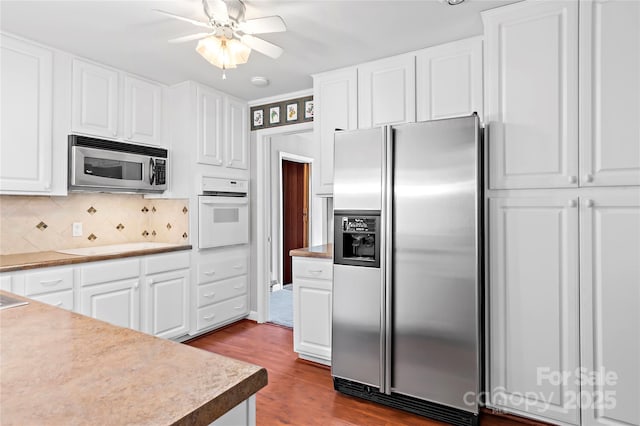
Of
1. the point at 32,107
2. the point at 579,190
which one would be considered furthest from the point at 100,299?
the point at 579,190

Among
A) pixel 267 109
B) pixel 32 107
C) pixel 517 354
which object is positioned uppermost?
pixel 267 109

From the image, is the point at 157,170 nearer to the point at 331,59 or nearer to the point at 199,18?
the point at 199,18

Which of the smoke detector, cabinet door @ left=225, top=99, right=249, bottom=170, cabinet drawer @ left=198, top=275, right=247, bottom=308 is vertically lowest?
cabinet drawer @ left=198, top=275, right=247, bottom=308

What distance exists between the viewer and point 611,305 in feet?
6.09

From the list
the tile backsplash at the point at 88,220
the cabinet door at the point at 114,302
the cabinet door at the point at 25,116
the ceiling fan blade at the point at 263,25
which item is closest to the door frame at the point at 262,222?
the tile backsplash at the point at 88,220

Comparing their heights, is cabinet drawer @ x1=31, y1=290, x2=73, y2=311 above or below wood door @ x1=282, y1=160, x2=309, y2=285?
below

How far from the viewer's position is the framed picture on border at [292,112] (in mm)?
3738

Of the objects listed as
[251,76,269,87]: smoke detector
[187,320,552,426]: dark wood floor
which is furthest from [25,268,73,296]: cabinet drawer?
[251,76,269,87]: smoke detector

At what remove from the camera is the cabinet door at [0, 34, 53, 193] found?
2.46 m

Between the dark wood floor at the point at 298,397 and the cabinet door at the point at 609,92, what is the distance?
1.53 metres

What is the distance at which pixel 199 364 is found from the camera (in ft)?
2.64

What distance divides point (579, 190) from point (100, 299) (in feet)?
10.6

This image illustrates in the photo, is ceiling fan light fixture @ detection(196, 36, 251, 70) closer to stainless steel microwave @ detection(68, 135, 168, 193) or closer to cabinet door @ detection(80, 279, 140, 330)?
stainless steel microwave @ detection(68, 135, 168, 193)

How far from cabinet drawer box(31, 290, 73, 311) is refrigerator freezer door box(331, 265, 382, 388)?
1.86 m
